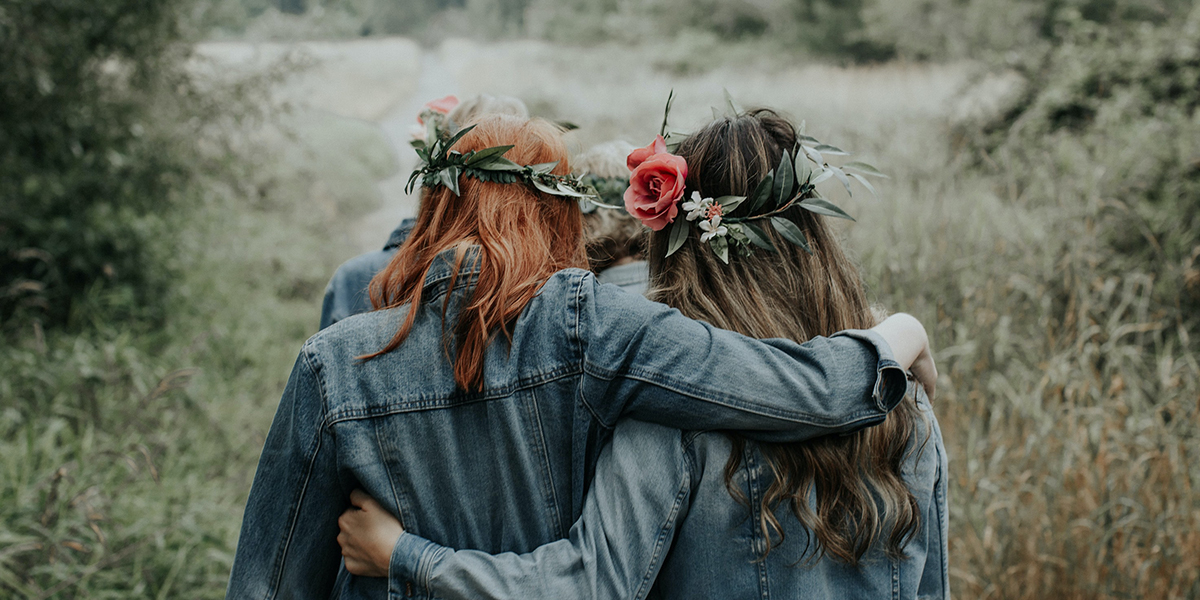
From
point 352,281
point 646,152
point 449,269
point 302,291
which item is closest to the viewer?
point 449,269

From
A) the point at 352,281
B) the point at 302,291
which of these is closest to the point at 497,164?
the point at 352,281

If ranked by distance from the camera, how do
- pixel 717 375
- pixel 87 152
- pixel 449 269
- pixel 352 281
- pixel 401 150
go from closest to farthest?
pixel 717 375, pixel 449 269, pixel 352 281, pixel 87 152, pixel 401 150

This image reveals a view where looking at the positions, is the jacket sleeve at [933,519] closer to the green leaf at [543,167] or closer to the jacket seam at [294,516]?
the green leaf at [543,167]

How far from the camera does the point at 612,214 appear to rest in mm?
2605

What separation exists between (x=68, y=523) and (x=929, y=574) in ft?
9.68

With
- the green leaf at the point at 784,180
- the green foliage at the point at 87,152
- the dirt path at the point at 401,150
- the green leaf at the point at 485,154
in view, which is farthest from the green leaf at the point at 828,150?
the dirt path at the point at 401,150

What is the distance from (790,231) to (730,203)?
132mm

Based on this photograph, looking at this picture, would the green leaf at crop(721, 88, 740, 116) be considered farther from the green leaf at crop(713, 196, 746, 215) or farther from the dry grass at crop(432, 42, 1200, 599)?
the dry grass at crop(432, 42, 1200, 599)

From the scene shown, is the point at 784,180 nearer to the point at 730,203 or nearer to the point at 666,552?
the point at 730,203

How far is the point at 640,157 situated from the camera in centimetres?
158

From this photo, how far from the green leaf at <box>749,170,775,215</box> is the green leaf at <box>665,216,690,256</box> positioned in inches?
5.8

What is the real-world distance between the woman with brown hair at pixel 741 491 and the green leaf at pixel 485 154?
0.28 meters

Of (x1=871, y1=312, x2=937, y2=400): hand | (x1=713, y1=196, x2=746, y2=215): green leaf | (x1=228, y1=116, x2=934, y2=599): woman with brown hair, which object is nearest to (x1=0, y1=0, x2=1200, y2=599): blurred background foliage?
(x1=713, y1=196, x2=746, y2=215): green leaf

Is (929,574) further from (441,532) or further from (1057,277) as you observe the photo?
(1057,277)
